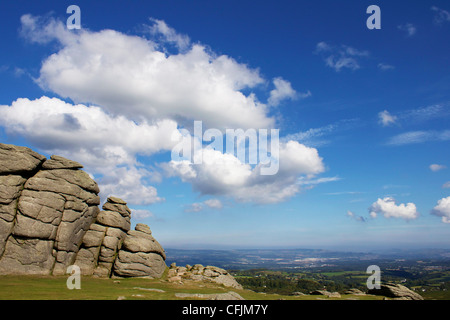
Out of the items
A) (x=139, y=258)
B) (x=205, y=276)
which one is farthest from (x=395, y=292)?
(x=139, y=258)

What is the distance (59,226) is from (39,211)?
205 inches

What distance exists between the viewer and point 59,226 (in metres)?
57.6

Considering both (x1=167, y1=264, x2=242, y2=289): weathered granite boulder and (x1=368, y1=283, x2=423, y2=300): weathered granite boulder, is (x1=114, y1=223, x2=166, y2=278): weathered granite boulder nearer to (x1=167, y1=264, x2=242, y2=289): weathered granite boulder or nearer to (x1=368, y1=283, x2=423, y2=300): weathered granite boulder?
(x1=167, y1=264, x2=242, y2=289): weathered granite boulder

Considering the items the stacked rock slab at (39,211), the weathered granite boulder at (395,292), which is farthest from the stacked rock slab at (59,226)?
the weathered granite boulder at (395,292)

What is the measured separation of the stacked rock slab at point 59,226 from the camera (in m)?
52.3

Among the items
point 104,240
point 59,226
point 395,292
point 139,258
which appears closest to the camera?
point 395,292

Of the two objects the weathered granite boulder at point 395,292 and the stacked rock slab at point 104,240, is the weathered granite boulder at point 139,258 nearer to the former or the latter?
the stacked rock slab at point 104,240

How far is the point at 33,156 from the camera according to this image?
192 ft

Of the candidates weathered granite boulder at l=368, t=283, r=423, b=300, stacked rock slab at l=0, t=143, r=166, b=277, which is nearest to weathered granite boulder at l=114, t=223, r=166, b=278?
stacked rock slab at l=0, t=143, r=166, b=277

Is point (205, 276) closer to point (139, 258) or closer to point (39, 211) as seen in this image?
point (139, 258)

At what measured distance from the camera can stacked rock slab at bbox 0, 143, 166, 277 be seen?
172 ft

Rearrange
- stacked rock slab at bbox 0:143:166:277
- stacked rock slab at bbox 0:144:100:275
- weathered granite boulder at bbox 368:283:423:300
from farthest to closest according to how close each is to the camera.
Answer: weathered granite boulder at bbox 368:283:423:300
stacked rock slab at bbox 0:143:166:277
stacked rock slab at bbox 0:144:100:275

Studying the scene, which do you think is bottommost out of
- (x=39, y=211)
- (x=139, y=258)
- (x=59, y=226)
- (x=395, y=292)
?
(x=395, y=292)
